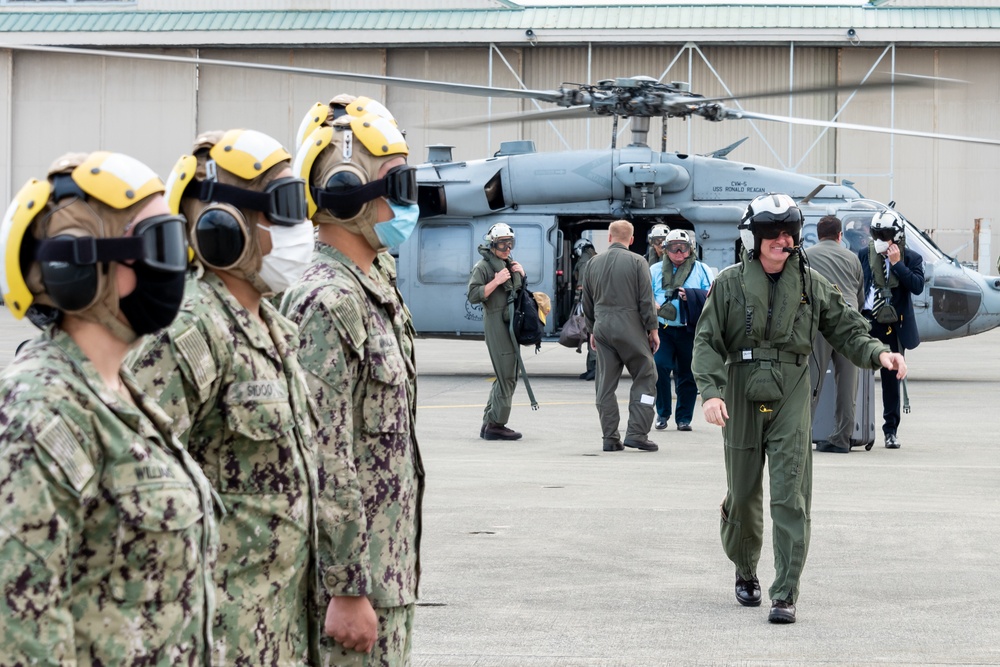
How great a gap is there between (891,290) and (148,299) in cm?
1076

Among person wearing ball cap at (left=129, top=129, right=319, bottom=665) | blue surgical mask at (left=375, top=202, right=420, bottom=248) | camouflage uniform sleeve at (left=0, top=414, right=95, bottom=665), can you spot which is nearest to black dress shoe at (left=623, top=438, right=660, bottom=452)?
blue surgical mask at (left=375, top=202, right=420, bottom=248)

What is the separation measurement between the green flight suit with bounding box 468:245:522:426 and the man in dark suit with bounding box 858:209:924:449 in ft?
10.1

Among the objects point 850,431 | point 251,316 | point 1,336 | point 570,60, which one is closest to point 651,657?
point 251,316

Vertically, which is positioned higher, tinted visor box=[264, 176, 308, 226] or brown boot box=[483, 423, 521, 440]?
tinted visor box=[264, 176, 308, 226]

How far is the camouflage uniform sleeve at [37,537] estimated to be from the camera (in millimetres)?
2396

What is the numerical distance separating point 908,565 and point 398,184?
15.2 ft

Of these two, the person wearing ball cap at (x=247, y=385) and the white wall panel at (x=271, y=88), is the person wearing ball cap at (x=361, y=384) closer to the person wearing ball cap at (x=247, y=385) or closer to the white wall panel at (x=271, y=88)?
the person wearing ball cap at (x=247, y=385)

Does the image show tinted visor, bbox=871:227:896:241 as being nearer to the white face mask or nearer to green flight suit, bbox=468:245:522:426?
green flight suit, bbox=468:245:522:426

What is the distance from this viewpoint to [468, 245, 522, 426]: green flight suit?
42.4ft

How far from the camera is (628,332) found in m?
12.5

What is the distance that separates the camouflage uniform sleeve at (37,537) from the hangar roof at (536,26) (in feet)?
112

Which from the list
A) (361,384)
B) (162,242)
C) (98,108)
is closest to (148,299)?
(162,242)

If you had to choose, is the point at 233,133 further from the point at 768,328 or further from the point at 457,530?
the point at 457,530

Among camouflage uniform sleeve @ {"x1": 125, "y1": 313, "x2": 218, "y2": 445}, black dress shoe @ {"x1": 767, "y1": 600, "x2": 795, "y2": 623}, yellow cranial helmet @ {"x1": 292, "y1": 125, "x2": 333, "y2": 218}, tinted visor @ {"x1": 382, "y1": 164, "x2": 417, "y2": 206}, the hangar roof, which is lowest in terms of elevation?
black dress shoe @ {"x1": 767, "y1": 600, "x2": 795, "y2": 623}
